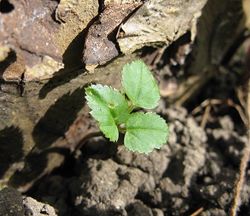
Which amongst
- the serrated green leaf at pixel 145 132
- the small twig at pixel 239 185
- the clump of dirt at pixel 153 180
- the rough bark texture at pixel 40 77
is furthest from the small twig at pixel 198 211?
the rough bark texture at pixel 40 77

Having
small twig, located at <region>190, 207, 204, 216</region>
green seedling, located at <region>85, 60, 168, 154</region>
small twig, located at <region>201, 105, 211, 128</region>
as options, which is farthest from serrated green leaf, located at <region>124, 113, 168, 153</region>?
small twig, located at <region>201, 105, 211, 128</region>

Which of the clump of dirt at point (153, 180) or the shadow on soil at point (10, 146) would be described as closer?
the shadow on soil at point (10, 146)

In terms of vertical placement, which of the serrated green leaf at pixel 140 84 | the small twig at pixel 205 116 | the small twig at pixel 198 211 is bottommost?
the small twig at pixel 198 211

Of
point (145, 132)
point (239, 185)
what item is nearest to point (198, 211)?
point (239, 185)

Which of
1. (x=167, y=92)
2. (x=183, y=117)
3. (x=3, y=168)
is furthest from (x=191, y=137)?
(x=3, y=168)

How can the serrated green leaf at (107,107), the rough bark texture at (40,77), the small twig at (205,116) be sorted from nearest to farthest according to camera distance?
the rough bark texture at (40,77) → the serrated green leaf at (107,107) → the small twig at (205,116)

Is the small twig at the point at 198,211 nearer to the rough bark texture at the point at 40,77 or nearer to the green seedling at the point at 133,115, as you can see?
the green seedling at the point at 133,115

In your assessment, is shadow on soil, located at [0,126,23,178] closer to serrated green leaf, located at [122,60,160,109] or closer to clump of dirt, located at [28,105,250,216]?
clump of dirt, located at [28,105,250,216]
